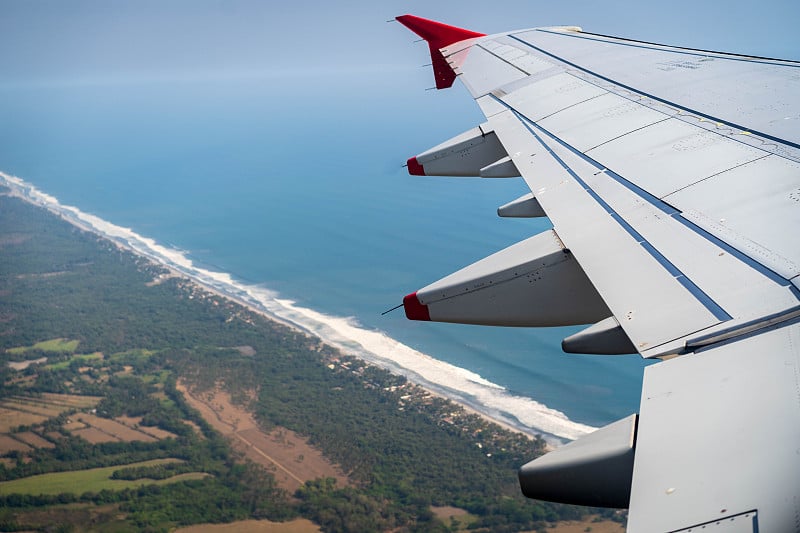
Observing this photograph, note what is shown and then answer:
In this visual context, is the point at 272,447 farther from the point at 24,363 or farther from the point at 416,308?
the point at 416,308

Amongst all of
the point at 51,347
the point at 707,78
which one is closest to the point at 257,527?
the point at 707,78

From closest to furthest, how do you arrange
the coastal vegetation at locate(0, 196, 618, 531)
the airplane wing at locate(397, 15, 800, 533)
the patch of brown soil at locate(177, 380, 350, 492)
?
1. the airplane wing at locate(397, 15, 800, 533)
2. the coastal vegetation at locate(0, 196, 618, 531)
3. the patch of brown soil at locate(177, 380, 350, 492)

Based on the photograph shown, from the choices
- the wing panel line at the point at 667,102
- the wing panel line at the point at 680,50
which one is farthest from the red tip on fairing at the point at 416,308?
the wing panel line at the point at 680,50

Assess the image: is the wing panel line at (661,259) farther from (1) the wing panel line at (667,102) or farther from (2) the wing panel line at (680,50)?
(2) the wing panel line at (680,50)

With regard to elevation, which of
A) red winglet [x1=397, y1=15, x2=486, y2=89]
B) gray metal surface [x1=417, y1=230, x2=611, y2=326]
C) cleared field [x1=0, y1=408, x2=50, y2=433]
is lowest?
cleared field [x1=0, y1=408, x2=50, y2=433]

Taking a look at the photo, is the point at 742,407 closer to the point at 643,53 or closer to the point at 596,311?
the point at 596,311

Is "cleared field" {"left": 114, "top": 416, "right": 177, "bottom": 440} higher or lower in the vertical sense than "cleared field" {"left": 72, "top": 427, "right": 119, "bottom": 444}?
higher

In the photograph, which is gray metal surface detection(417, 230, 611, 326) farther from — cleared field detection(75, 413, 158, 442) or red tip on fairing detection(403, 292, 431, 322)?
cleared field detection(75, 413, 158, 442)

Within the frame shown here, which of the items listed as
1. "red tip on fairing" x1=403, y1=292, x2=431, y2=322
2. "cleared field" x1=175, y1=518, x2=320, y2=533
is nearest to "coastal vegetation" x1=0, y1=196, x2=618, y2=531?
"cleared field" x1=175, y1=518, x2=320, y2=533
